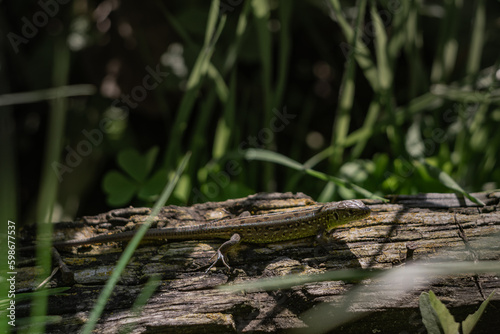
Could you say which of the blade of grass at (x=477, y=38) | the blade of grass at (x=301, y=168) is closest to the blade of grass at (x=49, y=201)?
the blade of grass at (x=301, y=168)

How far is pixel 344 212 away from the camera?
109 inches

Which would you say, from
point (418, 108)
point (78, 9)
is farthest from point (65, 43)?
point (418, 108)

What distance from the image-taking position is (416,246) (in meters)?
2.61

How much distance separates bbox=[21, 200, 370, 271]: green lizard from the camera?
9.07 ft

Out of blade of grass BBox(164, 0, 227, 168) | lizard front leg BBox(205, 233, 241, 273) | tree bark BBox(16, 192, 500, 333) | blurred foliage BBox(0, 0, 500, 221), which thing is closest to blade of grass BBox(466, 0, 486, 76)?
blurred foliage BBox(0, 0, 500, 221)

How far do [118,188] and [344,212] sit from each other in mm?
1963

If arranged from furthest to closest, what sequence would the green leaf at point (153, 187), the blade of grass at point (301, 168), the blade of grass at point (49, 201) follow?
the green leaf at point (153, 187) → the blade of grass at point (301, 168) → the blade of grass at point (49, 201)

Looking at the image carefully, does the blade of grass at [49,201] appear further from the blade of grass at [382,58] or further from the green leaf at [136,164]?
the blade of grass at [382,58]

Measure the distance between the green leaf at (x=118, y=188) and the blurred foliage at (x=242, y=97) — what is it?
12 mm

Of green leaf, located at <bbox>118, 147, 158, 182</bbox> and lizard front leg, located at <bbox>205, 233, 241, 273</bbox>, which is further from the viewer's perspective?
green leaf, located at <bbox>118, 147, 158, 182</bbox>

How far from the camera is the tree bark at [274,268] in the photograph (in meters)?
2.33

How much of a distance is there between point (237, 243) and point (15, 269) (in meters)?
1.30

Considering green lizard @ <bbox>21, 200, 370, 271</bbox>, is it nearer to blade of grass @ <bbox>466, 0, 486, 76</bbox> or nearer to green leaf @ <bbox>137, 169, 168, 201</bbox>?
green leaf @ <bbox>137, 169, 168, 201</bbox>

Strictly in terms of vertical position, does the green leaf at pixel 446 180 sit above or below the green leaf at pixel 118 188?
below
